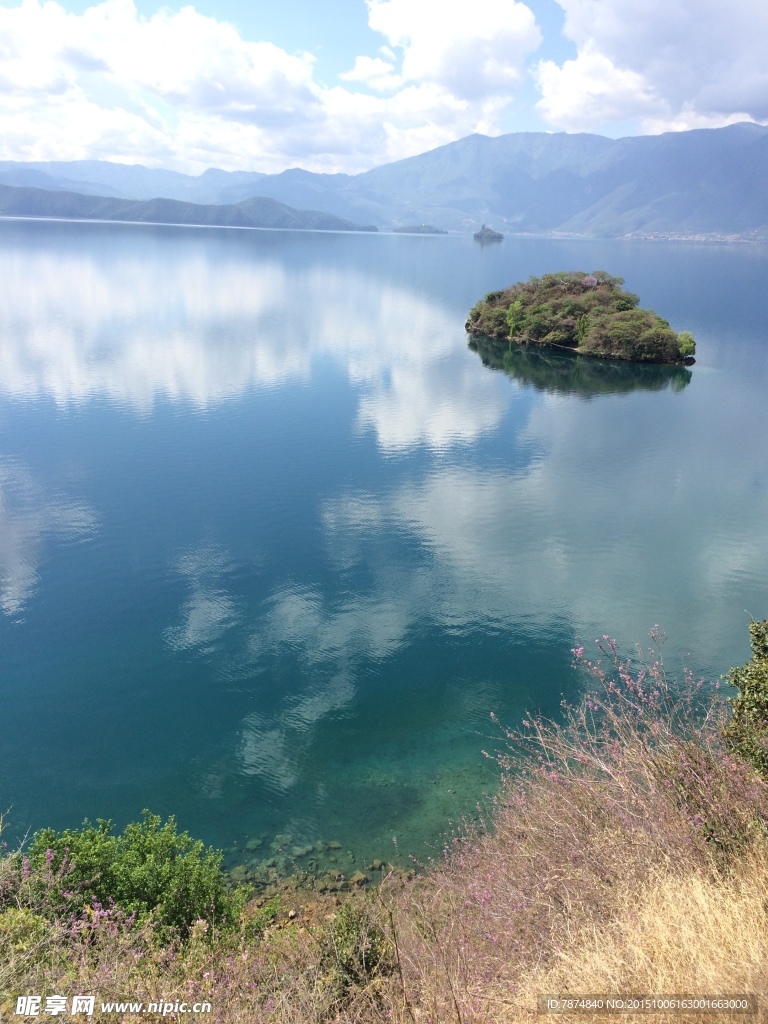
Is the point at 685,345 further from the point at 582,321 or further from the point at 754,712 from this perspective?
the point at 754,712

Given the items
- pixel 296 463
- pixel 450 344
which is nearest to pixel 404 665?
pixel 296 463

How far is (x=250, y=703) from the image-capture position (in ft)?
79.1

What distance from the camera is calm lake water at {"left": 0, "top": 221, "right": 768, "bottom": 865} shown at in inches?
836

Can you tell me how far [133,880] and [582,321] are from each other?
289 ft

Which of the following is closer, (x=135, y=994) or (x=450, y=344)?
(x=135, y=994)

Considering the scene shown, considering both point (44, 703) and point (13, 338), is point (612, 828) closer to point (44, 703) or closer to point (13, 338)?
point (44, 703)

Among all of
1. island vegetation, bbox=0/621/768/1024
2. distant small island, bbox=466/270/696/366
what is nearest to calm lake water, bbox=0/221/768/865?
island vegetation, bbox=0/621/768/1024

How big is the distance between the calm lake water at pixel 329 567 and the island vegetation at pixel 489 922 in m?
5.62

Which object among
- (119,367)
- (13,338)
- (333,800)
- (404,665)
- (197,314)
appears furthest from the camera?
(197,314)

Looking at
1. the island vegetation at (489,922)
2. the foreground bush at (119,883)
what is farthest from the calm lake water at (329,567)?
the island vegetation at (489,922)

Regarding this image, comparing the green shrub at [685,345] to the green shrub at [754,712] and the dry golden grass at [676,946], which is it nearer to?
the green shrub at [754,712]

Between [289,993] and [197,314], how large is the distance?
102684mm

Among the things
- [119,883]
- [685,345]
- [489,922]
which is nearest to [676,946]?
[489,922]

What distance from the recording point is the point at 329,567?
33.1m
